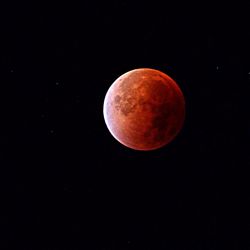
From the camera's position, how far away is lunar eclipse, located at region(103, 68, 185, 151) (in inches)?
269

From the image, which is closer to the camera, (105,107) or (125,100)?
→ (125,100)

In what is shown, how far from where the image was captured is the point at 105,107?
733 centimetres

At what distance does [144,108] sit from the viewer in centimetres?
680

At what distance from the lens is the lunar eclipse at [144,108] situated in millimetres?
6828

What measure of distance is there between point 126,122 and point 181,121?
92 cm

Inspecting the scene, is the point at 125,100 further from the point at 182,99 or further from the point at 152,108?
the point at 182,99

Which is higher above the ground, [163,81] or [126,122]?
[163,81]

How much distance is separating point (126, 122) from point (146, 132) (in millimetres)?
295

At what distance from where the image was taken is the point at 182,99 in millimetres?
7434

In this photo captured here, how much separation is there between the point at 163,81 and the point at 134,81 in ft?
1.29

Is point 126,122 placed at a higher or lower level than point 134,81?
lower

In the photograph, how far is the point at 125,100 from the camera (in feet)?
22.5

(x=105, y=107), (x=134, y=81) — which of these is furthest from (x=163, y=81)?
(x=105, y=107)

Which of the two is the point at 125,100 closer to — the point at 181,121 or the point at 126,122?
the point at 126,122
